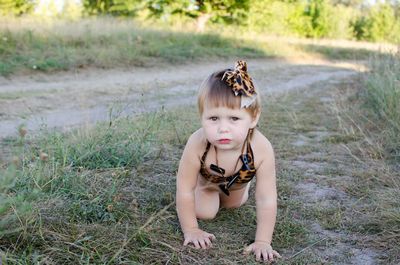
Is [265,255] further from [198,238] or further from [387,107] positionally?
[387,107]

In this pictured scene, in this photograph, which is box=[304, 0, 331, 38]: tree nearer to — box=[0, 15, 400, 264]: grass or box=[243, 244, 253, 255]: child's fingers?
box=[0, 15, 400, 264]: grass

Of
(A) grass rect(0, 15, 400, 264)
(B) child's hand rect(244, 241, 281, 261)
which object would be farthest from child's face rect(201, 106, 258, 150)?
(B) child's hand rect(244, 241, 281, 261)

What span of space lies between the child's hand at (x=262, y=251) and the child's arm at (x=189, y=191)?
0.20 metres

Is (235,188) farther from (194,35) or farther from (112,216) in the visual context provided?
(194,35)

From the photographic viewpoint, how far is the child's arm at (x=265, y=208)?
7.15ft

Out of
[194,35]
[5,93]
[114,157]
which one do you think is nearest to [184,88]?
[5,93]

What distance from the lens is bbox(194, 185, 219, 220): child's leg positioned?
2.52 metres

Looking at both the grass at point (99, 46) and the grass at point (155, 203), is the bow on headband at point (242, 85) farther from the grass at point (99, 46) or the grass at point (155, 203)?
the grass at point (99, 46)

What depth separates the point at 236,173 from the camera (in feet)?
7.91

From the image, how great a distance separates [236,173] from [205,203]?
0.85ft

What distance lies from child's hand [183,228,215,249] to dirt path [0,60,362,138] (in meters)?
1.34

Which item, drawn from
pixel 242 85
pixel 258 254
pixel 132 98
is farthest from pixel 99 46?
pixel 258 254

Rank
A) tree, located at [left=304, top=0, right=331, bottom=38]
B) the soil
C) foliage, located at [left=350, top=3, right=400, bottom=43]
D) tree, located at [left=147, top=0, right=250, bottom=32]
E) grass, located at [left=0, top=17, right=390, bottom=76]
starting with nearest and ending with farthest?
the soil → grass, located at [left=0, top=17, right=390, bottom=76] → tree, located at [left=147, top=0, right=250, bottom=32] → tree, located at [left=304, top=0, right=331, bottom=38] → foliage, located at [left=350, top=3, right=400, bottom=43]

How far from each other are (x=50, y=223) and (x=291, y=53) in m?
16.3
